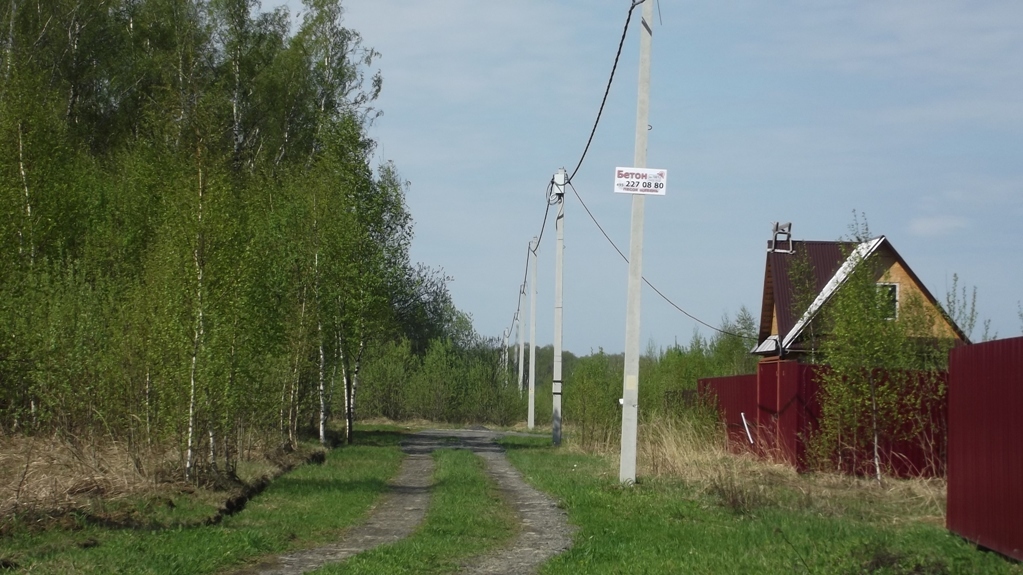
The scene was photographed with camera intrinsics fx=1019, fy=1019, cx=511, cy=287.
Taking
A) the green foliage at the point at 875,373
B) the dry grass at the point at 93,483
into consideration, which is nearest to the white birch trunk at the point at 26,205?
the dry grass at the point at 93,483

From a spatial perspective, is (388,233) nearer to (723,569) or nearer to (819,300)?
(819,300)

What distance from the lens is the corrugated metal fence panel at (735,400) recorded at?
2155 centimetres

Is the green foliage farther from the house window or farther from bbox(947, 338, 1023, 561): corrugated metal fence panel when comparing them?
bbox(947, 338, 1023, 561): corrugated metal fence panel

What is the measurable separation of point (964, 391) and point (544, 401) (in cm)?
4210

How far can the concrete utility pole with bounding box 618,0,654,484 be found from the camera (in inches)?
615

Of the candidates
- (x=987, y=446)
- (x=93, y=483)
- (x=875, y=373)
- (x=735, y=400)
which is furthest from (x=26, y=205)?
(x=987, y=446)

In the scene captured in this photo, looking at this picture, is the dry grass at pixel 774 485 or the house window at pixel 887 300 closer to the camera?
the dry grass at pixel 774 485

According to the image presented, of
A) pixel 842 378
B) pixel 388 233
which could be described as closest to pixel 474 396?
pixel 388 233

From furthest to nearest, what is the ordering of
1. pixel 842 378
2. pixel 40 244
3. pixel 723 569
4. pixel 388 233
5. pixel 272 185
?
pixel 388 233 < pixel 272 185 < pixel 40 244 < pixel 842 378 < pixel 723 569

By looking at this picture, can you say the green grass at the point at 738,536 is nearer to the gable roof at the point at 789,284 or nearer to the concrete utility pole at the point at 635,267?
the concrete utility pole at the point at 635,267

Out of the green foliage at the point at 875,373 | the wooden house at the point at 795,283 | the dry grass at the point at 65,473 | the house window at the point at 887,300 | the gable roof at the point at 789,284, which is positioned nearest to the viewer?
the dry grass at the point at 65,473

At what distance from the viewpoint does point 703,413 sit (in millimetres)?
22656

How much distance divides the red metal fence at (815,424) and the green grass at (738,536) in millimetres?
2897

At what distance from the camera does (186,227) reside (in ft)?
47.0
